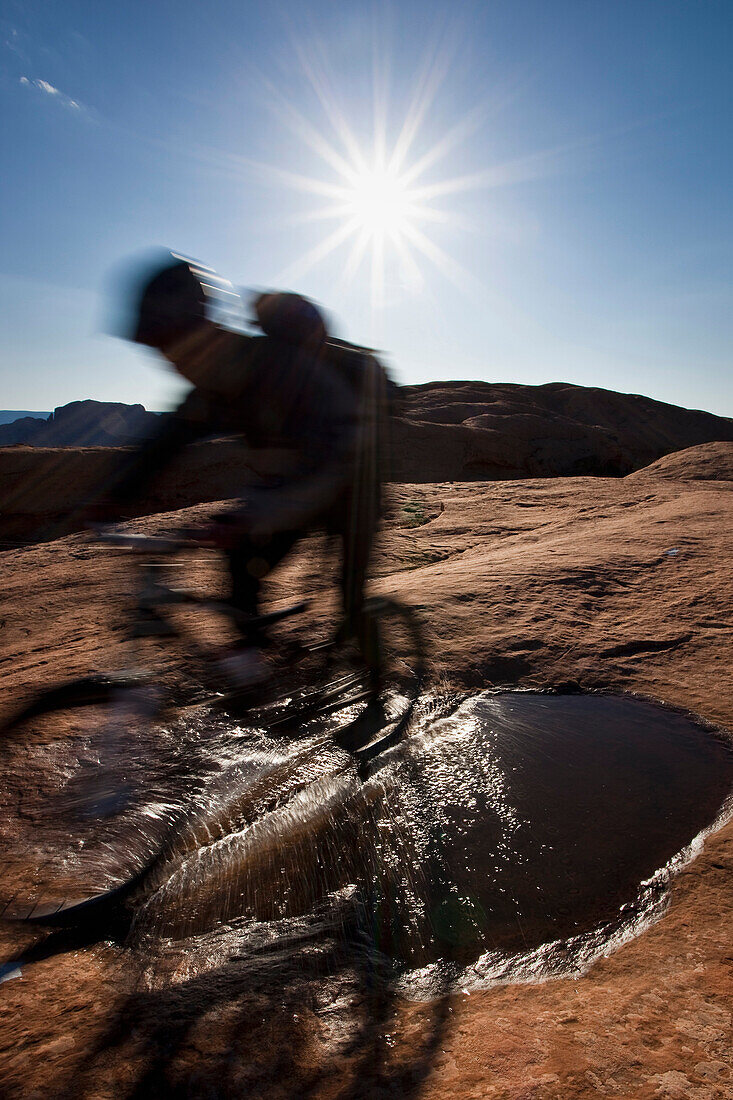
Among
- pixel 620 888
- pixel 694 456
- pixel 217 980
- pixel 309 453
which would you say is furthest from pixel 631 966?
pixel 694 456

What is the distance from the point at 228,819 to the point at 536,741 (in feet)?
3.18

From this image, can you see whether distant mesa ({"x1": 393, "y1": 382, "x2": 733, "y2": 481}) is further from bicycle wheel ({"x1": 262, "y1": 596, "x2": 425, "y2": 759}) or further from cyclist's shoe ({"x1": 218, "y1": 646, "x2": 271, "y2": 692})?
cyclist's shoe ({"x1": 218, "y1": 646, "x2": 271, "y2": 692})

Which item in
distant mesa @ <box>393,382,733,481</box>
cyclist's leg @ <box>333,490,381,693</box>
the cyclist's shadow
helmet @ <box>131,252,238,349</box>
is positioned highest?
distant mesa @ <box>393,382,733,481</box>

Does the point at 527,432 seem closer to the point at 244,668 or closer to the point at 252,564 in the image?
the point at 252,564

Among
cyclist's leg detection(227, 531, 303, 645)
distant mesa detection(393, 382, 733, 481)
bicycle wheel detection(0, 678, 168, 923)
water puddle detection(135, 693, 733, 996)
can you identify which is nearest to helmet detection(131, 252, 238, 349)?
cyclist's leg detection(227, 531, 303, 645)

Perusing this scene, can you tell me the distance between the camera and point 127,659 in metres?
2.27

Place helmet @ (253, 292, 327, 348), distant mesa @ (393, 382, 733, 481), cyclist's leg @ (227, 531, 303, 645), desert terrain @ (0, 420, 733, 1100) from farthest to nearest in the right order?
distant mesa @ (393, 382, 733, 481) → cyclist's leg @ (227, 531, 303, 645) → helmet @ (253, 292, 327, 348) → desert terrain @ (0, 420, 733, 1100)

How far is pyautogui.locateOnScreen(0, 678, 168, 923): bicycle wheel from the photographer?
1229 millimetres

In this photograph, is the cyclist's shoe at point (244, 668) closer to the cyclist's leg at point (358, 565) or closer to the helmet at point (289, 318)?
the cyclist's leg at point (358, 565)

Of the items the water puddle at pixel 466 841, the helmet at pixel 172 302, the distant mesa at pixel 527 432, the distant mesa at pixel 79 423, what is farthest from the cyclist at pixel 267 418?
the distant mesa at pixel 79 423

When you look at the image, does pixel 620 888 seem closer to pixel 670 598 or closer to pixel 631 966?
pixel 631 966

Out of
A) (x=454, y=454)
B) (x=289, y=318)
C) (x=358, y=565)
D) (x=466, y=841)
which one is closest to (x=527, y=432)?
(x=454, y=454)

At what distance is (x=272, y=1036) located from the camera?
2.87 feet

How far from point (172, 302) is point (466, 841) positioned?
223 centimetres
